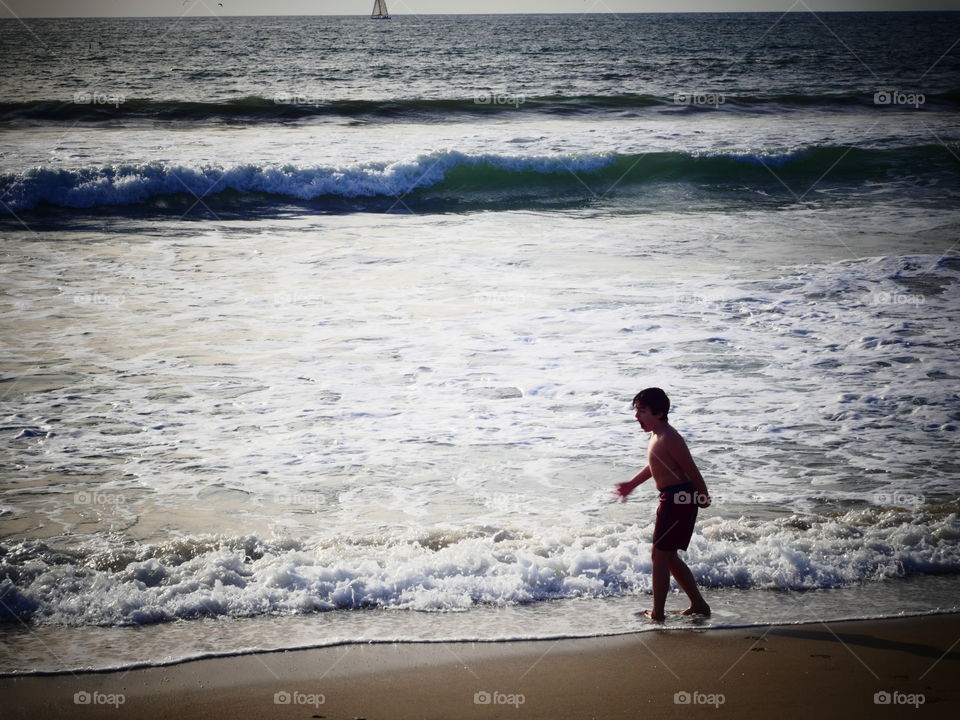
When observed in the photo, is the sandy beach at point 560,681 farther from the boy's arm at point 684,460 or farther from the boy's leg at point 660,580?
the boy's arm at point 684,460

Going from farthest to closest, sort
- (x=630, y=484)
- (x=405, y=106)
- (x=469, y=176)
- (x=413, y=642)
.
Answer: (x=405, y=106), (x=469, y=176), (x=630, y=484), (x=413, y=642)

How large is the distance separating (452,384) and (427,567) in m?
3.52

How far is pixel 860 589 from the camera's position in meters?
4.76

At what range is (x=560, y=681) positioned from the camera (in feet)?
12.5

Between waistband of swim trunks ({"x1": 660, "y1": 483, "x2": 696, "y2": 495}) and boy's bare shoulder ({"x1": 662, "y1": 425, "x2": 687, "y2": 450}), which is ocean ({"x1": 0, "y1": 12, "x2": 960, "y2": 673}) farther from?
boy's bare shoulder ({"x1": 662, "y1": 425, "x2": 687, "y2": 450})

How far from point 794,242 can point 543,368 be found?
318 inches

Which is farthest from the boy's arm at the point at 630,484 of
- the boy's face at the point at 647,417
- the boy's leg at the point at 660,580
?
the boy's leg at the point at 660,580

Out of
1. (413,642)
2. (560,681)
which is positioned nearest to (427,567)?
(413,642)

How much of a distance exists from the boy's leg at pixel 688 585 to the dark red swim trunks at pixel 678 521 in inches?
3.1

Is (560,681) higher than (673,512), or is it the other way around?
(673,512)

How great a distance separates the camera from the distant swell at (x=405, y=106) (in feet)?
91.1

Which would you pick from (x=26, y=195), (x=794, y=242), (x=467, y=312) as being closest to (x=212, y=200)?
(x=26, y=195)

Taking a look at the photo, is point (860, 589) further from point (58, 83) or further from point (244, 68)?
point (244, 68)

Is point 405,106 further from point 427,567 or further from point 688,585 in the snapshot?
point 688,585
